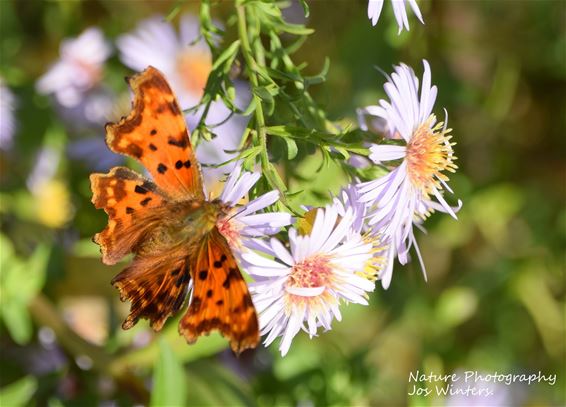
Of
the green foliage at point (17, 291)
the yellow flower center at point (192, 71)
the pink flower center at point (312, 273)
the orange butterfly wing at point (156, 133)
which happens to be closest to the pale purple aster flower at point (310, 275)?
the pink flower center at point (312, 273)

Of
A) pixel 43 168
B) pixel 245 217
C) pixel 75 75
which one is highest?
pixel 75 75

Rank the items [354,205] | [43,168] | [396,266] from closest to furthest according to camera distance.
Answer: [354,205]
[396,266]
[43,168]

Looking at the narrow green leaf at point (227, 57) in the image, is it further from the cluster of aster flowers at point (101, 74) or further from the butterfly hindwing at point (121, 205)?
the cluster of aster flowers at point (101, 74)

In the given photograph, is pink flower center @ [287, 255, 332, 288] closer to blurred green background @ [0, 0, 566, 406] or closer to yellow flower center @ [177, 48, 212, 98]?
blurred green background @ [0, 0, 566, 406]

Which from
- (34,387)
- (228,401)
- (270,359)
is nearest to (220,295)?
(228,401)

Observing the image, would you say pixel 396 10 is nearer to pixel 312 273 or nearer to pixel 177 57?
pixel 312 273

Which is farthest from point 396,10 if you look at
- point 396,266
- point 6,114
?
point 6,114
